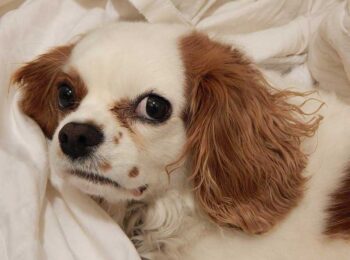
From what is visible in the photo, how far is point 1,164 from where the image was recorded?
1.03 meters

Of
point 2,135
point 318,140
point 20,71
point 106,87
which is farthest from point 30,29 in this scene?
point 318,140

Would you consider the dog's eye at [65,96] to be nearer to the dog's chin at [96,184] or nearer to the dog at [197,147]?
the dog at [197,147]

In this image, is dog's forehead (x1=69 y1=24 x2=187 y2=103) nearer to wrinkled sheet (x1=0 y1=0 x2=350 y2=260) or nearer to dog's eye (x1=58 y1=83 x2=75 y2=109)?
dog's eye (x1=58 y1=83 x2=75 y2=109)

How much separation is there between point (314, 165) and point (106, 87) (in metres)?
0.42

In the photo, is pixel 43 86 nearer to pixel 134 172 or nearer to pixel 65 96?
pixel 65 96

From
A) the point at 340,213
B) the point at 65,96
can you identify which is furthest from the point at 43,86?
the point at 340,213

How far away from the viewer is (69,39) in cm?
126

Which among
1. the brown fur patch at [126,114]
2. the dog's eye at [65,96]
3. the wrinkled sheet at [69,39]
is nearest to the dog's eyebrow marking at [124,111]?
the brown fur patch at [126,114]

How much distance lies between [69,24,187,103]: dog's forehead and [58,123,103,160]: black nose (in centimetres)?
9

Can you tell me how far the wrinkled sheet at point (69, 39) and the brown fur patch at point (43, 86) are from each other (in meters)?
0.03

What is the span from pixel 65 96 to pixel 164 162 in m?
0.22

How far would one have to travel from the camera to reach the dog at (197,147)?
89 cm

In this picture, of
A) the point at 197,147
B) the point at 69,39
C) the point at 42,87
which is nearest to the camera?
the point at 197,147

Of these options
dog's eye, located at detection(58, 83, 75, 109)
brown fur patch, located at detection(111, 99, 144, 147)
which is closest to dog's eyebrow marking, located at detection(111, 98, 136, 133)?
brown fur patch, located at detection(111, 99, 144, 147)
